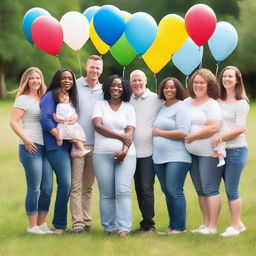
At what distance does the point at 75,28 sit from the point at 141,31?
830mm

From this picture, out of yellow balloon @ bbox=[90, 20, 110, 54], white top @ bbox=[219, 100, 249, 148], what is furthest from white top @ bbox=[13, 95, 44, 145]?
white top @ bbox=[219, 100, 249, 148]

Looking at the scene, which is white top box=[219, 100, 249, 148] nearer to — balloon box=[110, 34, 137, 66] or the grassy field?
the grassy field

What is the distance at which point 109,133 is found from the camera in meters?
6.65

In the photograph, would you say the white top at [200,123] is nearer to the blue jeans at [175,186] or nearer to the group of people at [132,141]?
the group of people at [132,141]

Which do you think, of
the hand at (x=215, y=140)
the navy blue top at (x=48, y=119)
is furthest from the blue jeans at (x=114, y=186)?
the hand at (x=215, y=140)

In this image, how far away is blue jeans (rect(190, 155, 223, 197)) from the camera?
6656 millimetres

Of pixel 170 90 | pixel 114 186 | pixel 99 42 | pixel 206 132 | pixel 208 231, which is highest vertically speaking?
pixel 99 42

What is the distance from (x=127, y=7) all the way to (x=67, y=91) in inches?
1391

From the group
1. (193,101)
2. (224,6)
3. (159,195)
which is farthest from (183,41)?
(224,6)

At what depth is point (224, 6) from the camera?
39.4m

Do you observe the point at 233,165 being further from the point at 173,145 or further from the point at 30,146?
the point at 30,146

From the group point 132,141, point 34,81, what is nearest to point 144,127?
point 132,141

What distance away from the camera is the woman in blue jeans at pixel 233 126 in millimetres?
6551

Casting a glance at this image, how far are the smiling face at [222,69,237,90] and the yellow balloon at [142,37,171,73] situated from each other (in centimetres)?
98
